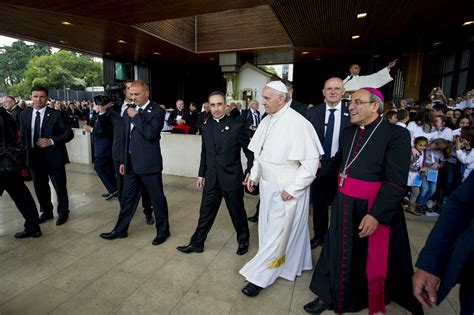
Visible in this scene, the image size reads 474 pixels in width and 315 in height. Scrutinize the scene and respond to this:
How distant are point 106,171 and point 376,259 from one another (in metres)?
4.67

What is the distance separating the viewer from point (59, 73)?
4212cm

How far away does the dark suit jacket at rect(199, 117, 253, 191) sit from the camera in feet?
9.82

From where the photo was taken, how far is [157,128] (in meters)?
3.24

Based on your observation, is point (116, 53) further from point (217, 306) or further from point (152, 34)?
point (217, 306)

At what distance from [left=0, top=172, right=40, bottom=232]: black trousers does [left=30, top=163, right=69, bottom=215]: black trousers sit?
1.72 ft

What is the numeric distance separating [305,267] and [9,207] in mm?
4808

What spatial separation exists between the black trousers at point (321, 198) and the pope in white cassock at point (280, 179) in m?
0.79

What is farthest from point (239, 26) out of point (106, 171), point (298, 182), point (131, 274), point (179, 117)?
point (131, 274)

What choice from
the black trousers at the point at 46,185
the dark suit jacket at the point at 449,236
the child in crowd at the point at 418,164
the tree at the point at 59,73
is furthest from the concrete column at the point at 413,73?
the tree at the point at 59,73

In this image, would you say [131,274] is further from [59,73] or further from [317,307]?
[59,73]

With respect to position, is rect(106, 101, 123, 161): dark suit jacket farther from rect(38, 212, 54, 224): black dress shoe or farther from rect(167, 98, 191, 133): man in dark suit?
rect(167, 98, 191, 133): man in dark suit

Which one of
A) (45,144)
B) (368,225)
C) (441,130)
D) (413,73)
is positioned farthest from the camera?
(413,73)

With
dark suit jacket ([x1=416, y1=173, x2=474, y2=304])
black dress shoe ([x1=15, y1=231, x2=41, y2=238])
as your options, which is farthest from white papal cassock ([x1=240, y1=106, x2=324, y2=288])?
black dress shoe ([x1=15, y1=231, x2=41, y2=238])

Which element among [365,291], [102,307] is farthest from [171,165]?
[365,291]
